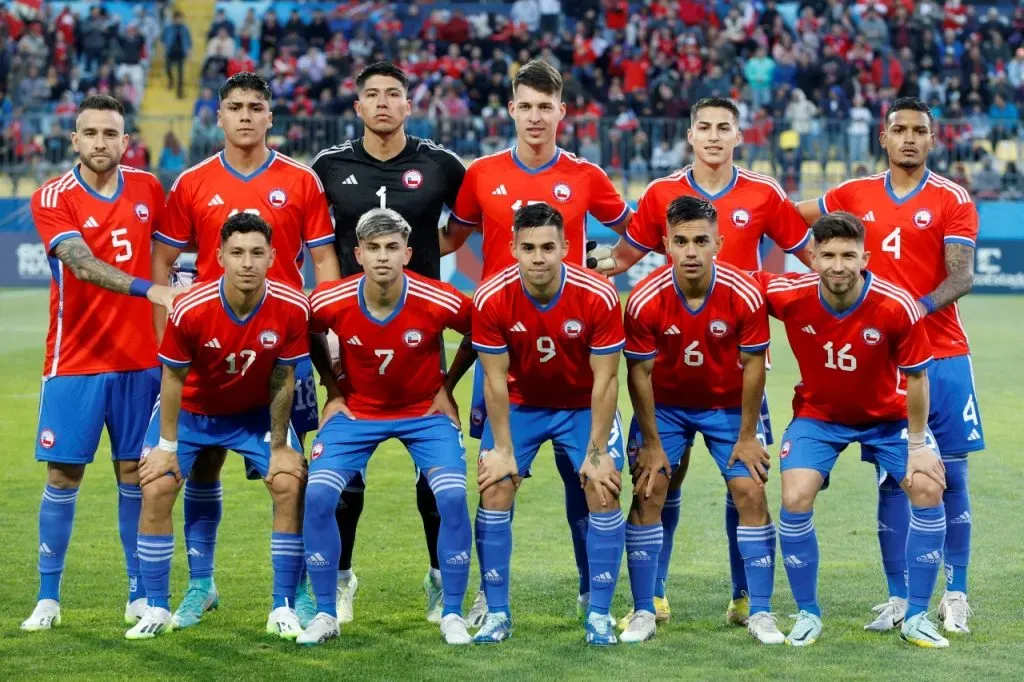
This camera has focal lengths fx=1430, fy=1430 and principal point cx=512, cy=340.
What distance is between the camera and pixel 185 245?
699 centimetres

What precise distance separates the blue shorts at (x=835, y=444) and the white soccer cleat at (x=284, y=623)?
7.54ft

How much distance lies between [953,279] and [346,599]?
3233 mm

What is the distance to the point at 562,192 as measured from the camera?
23.2ft

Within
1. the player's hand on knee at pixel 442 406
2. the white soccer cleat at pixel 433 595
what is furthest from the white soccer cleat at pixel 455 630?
the player's hand on knee at pixel 442 406

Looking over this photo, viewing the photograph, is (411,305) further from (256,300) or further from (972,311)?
(972,311)

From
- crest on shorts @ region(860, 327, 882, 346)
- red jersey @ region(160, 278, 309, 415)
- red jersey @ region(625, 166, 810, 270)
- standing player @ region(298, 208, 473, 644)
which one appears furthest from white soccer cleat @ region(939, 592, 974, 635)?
red jersey @ region(160, 278, 309, 415)

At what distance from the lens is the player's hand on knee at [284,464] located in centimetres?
638

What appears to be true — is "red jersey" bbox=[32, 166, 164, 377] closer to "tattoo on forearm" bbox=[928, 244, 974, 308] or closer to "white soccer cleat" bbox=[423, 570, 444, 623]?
"white soccer cleat" bbox=[423, 570, 444, 623]

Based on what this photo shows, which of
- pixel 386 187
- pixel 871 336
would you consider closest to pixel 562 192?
pixel 386 187

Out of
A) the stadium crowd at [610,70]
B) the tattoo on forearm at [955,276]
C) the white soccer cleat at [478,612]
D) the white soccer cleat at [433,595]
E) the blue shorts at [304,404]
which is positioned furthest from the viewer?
the stadium crowd at [610,70]

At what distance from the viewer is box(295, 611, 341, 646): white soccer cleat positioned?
628cm

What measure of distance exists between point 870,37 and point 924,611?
2397 cm

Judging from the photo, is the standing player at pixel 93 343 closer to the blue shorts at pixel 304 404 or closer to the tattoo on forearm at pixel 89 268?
the tattoo on forearm at pixel 89 268

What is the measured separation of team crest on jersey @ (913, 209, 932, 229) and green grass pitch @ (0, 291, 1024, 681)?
1.85m
